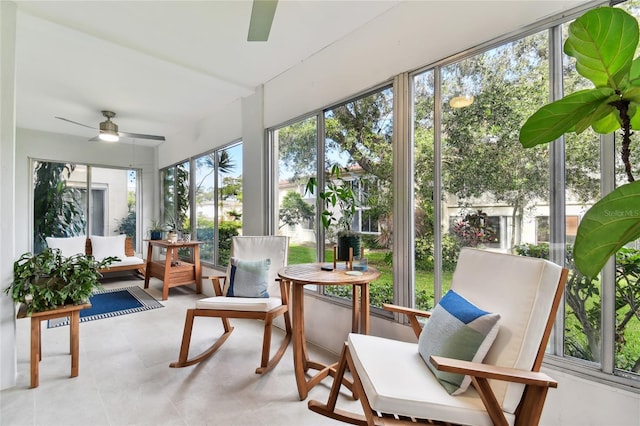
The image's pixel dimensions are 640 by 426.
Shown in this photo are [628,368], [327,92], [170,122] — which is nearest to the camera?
[628,368]

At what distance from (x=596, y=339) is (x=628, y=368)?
0.14 m

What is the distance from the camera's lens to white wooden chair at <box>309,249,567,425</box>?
1062mm

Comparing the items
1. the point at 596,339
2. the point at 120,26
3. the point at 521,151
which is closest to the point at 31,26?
the point at 120,26

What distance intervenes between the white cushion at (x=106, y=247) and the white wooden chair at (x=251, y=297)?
A: 12.2 feet

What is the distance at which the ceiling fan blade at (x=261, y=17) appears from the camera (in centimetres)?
162

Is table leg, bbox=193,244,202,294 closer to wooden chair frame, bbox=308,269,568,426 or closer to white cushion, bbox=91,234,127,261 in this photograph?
white cushion, bbox=91,234,127,261

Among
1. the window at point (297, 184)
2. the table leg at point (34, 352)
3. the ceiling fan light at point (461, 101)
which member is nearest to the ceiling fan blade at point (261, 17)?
the window at point (297, 184)

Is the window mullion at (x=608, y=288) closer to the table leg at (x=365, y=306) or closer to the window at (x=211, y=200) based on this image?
the table leg at (x=365, y=306)

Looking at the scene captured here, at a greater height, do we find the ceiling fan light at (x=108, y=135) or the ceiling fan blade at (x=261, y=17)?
the ceiling fan blade at (x=261, y=17)

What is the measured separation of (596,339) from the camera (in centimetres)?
142

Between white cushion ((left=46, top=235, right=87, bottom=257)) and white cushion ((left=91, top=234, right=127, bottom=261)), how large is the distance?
17cm

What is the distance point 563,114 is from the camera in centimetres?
89

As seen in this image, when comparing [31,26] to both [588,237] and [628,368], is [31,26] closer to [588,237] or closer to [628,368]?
[588,237]

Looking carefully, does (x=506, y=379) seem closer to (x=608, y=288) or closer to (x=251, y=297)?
(x=608, y=288)
